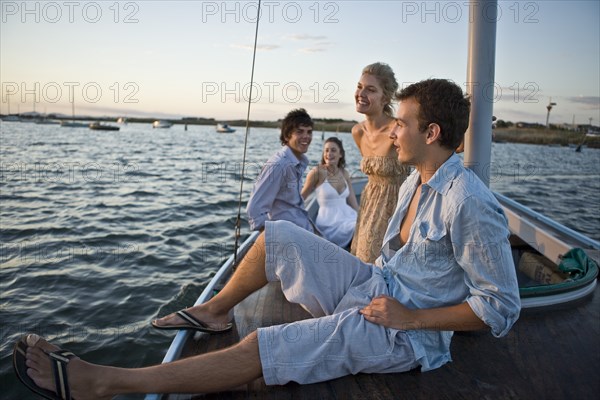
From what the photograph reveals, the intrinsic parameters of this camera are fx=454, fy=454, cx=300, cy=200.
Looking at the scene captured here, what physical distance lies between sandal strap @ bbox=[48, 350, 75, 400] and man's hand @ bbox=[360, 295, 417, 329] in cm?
126

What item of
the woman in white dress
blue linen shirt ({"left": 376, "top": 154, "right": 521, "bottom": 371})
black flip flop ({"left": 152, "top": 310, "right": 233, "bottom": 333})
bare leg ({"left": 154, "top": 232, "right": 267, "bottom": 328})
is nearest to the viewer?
blue linen shirt ({"left": 376, "top": 154, "right": 521, "bottom": 371})

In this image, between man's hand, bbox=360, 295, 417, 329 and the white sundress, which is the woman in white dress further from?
man's hand, bbox=360, 295, 417, 329

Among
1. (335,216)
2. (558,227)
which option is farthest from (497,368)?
(335,216)

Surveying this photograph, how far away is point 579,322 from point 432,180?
1.59 meters

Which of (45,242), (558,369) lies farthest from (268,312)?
(45,242)

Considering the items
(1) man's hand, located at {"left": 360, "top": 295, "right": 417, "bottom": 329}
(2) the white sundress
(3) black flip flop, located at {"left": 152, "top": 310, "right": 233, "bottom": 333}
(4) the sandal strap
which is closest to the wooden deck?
(3) black flip flop, located at {"left": 152, "top": 310, "right": 233, "bottom": 333}

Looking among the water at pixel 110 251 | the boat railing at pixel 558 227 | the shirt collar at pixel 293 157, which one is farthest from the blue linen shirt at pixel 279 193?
the boat railing at pixel 558 227

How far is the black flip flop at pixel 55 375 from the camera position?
5.91 ft

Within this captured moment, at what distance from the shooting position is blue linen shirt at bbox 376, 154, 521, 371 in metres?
1.75

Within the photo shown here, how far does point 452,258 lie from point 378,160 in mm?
1372

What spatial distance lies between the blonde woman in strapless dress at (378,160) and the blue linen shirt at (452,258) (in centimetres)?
85

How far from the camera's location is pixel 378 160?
3.21 m

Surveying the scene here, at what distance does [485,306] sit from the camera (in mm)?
1763

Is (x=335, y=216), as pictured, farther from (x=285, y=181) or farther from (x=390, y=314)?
(x=390, y=314)
